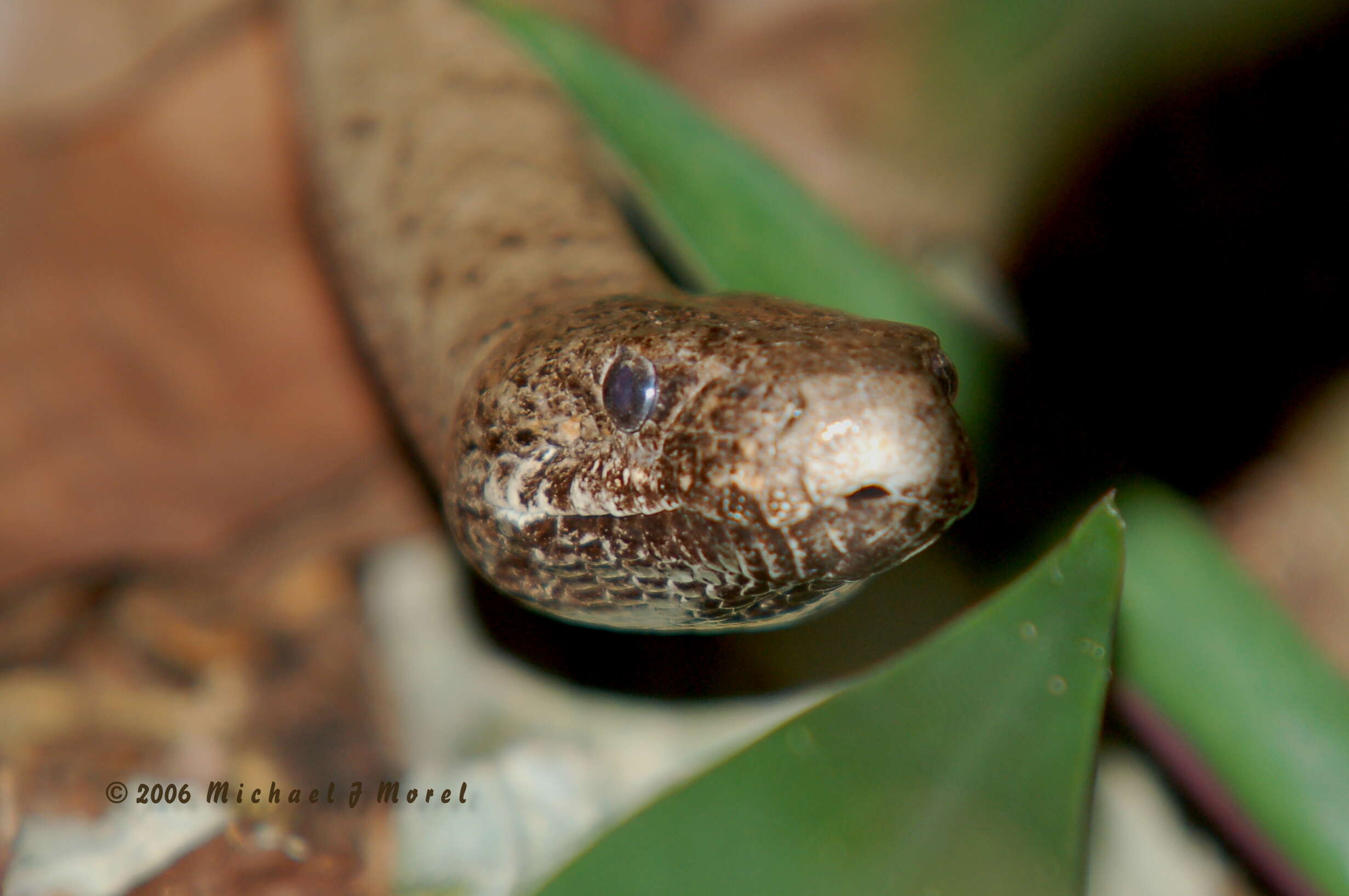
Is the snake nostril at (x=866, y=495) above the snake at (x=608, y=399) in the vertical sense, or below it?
above

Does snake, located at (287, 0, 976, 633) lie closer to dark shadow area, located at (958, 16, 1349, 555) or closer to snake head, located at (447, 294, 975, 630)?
snake head, located at (447, 294, 975, 630)

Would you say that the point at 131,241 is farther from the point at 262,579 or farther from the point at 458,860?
the point at 458,860

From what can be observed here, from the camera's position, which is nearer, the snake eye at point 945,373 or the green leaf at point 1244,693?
the snake eye at point 945,373

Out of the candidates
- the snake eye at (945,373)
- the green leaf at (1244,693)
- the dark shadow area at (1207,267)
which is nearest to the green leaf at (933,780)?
the snake eye at (945,373)

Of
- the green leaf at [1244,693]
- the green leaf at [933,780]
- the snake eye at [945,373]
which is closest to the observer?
the green leaf at [933,780]

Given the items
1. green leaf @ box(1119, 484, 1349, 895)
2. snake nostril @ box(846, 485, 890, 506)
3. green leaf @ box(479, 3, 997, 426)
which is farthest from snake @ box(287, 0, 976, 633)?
green leaf @ box(1119, 484, 1349, 895)

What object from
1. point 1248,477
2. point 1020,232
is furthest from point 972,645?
point 1020,232

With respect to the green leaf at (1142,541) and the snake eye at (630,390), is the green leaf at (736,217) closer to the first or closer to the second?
the green leaf at (1142,541)
